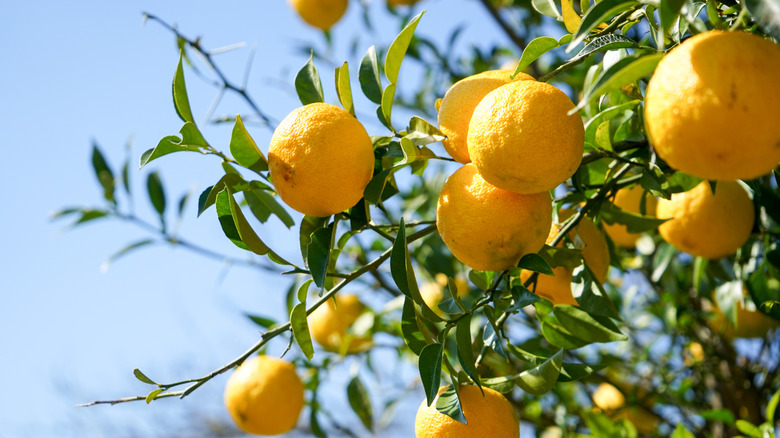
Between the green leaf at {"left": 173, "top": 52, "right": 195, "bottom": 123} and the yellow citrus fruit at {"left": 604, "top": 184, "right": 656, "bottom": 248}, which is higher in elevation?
the green leaf at {"left": 173, "top": 52, "right": 195, "bottom": 123}

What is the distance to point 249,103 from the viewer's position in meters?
1.56

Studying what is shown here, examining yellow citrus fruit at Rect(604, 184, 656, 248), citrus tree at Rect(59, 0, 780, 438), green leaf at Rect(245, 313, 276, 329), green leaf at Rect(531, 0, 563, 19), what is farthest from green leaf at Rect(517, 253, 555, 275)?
green leaf at Rect(245, 313, 276, 329)

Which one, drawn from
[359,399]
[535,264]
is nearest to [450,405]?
[535,264]

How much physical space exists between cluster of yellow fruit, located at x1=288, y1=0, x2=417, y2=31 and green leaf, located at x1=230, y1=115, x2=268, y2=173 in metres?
1.97

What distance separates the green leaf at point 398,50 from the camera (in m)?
0.97

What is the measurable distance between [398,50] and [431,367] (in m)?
0.46

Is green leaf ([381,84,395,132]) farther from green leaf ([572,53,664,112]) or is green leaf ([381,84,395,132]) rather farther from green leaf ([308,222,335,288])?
green leaf ([572,53,664,112])

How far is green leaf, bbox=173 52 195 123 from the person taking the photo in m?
1.04

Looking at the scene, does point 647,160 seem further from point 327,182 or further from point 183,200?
point 183,200

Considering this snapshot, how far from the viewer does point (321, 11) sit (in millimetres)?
2832

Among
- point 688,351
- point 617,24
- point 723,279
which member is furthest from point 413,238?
point 688,351

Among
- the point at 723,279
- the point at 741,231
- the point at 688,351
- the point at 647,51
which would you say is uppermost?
the point at 647,51

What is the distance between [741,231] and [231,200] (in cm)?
98

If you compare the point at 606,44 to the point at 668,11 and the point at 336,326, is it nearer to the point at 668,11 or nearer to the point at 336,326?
the point at 668,11
